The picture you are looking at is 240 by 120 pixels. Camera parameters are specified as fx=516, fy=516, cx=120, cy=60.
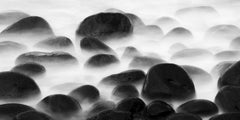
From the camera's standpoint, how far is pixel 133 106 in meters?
1.53

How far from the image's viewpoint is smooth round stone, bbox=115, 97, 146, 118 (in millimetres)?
1521

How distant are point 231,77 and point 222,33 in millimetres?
579

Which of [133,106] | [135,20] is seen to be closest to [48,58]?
[133,106]

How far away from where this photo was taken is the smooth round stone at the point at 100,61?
73.5 inches

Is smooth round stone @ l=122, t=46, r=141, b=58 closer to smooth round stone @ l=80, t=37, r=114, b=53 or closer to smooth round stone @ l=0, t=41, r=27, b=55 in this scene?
smooth round stone @ l=80, t=37, r=114, b=53

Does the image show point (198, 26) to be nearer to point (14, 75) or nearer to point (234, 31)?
point (234, 31)

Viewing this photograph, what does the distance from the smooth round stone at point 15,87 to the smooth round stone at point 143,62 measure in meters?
0.41

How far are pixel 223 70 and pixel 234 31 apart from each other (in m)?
0.51

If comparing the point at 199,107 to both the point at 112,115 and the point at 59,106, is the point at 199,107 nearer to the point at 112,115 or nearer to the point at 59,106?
the point at 112,115

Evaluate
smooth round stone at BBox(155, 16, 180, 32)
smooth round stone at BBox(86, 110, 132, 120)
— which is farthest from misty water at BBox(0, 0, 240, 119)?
smooth round stone at BBox(86, 110, 132, 120)

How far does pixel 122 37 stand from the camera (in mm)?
2195

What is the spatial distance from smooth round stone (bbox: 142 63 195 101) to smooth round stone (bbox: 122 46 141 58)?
1.04 feet

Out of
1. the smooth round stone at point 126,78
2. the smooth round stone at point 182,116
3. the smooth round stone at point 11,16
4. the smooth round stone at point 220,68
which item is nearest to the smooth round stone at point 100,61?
the smooth round stone at point 126,78

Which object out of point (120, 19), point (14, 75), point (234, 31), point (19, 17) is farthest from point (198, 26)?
point (14, 75)
